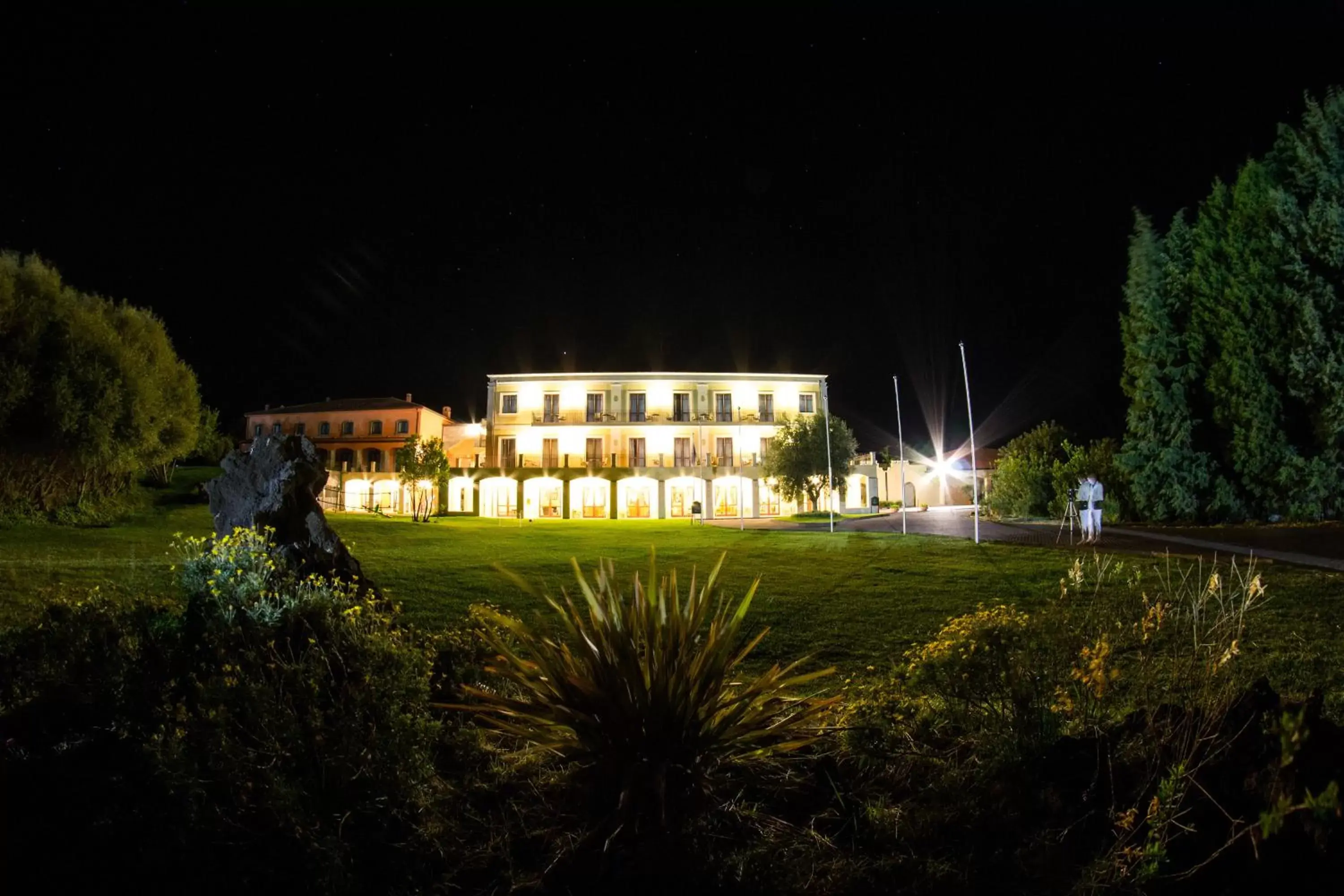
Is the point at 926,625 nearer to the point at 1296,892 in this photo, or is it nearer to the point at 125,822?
the point at 1296,892

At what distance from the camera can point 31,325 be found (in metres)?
20.6

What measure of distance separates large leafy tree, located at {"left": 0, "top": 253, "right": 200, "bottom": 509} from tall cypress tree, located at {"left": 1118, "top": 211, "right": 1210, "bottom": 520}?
106 ft

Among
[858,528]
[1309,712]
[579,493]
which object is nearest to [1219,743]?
[1309,712]

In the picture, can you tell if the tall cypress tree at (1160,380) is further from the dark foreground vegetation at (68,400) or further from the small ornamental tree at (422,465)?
the dark foreground vegetation at (68,400)

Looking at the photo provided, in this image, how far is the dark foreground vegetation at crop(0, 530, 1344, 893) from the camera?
285 cm

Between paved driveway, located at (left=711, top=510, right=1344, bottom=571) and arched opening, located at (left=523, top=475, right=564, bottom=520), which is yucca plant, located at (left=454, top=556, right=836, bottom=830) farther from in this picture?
arched opening, located at (left=523, top=475, right=564, bottom=520)

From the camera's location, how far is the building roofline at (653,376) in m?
49.2

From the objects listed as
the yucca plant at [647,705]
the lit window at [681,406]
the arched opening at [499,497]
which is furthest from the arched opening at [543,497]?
the yucca plant at [647,705]

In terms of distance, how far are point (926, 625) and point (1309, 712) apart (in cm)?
559

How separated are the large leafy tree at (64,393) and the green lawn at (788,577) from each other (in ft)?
6.96

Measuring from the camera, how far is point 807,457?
1487 inches

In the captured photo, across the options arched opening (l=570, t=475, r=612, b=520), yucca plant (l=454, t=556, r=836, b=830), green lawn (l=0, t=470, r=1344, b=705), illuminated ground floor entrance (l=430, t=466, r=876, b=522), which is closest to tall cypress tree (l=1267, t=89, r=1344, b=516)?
green lawn (l=0, t=470, r=1344, b=705)

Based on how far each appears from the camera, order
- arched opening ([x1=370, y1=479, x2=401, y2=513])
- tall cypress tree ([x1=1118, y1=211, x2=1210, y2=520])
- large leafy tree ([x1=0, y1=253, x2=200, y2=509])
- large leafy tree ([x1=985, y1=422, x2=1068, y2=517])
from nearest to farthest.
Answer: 1. large leafy tree ([x1=0, y1=253, x2=200, y2=509])
2. tall cypress tree ([x1=1118, y1=211, x2=1210, y2=520])
3. large leafy tree ([x1=985, y1=422, x2=1068, y2=517])
4. arched opening ([x1=370, y1=479, x2=401, y2=513])

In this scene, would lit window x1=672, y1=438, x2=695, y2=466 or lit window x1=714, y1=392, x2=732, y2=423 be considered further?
lit window x1=714, y1=392, x2=732, y2=423
